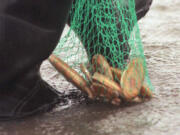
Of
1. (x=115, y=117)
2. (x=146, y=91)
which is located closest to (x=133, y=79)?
(x=146, y=91)

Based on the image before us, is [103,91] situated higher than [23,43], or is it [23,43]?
[23,43]

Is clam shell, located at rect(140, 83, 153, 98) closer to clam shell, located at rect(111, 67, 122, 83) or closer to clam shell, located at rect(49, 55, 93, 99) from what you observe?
clam shell, located at rect(111, 67, 122, 83)

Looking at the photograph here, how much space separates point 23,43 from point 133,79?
1.79ft

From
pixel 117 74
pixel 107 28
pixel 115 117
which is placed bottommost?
pixel 115 117

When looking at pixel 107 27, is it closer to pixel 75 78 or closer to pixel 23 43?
pixel 75 78

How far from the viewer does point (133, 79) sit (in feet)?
5.51

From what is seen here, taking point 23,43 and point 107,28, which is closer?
point 23,43

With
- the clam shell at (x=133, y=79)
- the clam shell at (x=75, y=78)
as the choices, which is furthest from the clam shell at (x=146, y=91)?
the clam shell at (x=75, y=78)

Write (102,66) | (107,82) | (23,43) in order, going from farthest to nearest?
(102,66) → (107,82) → (23,43)

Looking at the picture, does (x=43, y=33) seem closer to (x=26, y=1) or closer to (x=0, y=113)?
(x=26, y=1)

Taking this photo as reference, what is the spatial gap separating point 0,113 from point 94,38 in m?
0.68

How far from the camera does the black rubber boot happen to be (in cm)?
146

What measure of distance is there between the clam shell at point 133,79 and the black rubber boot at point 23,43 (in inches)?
14.9

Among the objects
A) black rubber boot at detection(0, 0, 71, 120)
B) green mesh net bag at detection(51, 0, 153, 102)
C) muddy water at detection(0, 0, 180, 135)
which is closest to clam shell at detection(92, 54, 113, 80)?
green mesh net bag at detection(51, 0, 153, 102)
